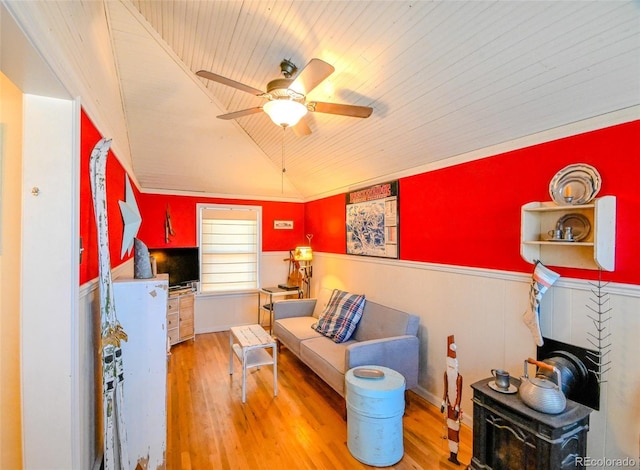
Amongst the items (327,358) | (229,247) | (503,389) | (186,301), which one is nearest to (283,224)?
(229,247)

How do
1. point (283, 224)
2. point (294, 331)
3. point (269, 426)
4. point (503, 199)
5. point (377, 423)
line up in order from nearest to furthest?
point (377, 423)
point (503, 199)
point (269, 426)
point (294, 331)
point (283, 224)

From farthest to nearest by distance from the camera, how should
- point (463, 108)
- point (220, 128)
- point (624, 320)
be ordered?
point (220, 128), point (463, 108), point (624, 320)

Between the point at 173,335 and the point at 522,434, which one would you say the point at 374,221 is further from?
the point at 173,335

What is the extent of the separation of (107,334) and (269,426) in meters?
1.50

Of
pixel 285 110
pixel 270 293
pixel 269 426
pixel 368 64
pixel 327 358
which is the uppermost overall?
pixel 368 64

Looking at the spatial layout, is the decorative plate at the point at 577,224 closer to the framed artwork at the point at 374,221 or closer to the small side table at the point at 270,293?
the framed artwork at the point at 374,221

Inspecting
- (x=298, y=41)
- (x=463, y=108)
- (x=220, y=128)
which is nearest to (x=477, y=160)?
(x=463, y=108)

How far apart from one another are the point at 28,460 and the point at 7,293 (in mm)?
783

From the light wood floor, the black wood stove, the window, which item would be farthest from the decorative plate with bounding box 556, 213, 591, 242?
the window

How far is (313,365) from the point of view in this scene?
10.2 feet

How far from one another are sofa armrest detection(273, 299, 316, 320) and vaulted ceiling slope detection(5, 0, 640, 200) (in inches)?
75.8

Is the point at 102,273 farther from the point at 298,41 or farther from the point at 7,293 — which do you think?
the point at 298,41

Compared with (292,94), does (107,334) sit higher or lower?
lower

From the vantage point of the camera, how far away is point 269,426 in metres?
2.55
